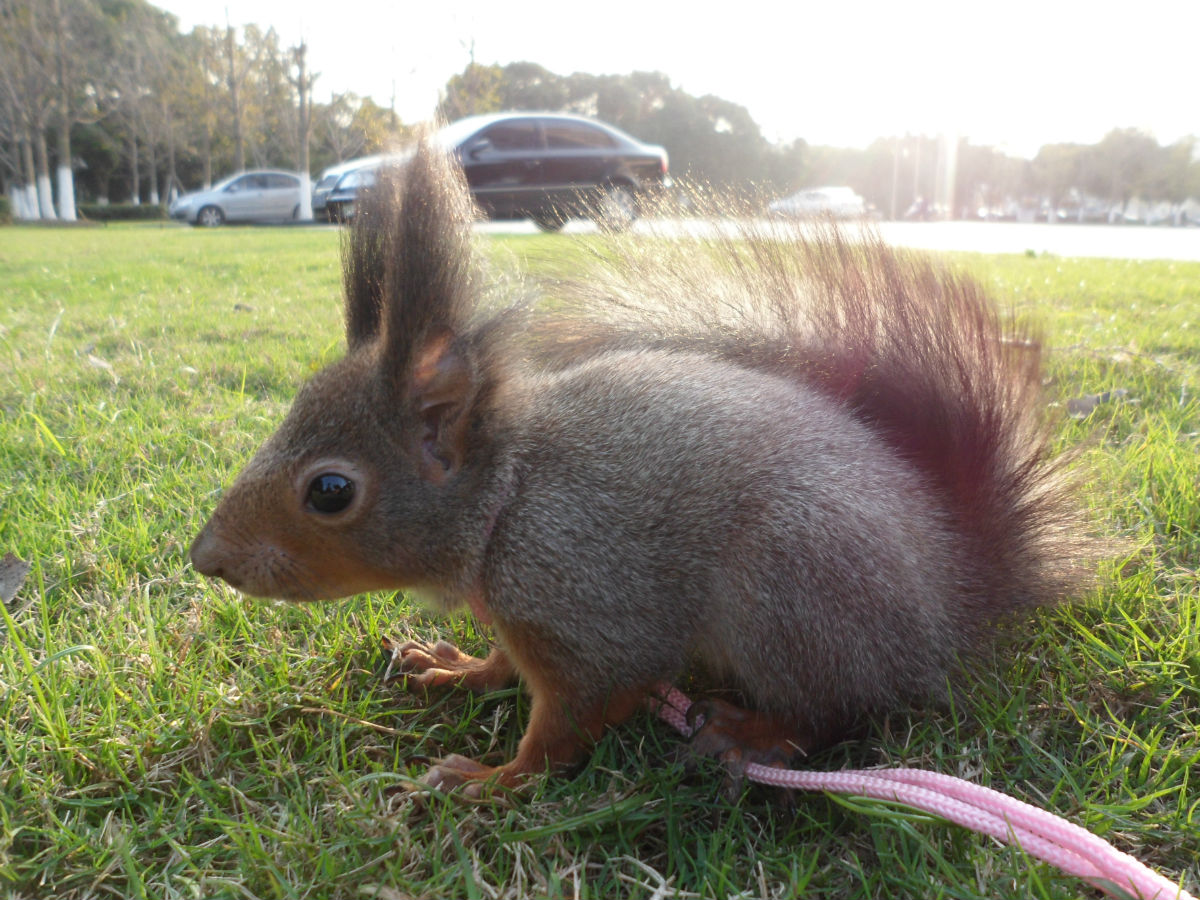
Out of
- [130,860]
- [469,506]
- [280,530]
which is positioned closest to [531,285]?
[469,506]

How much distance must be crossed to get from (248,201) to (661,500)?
22866 mm

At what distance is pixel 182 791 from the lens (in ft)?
4.25

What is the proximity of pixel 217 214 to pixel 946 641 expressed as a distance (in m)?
23.0

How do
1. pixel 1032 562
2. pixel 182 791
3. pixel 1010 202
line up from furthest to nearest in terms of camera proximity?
pixel 1010 202 → pixel 1032 562 → pixel 182 791

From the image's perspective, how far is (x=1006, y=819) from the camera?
109cm

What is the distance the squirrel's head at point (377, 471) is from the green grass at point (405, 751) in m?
0.25

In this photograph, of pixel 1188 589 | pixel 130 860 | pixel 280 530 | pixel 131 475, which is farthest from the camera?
pixel 131 475

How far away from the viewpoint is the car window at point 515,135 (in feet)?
35.7

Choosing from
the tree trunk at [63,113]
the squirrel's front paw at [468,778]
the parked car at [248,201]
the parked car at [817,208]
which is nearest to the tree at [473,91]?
the parked car at [248,201]

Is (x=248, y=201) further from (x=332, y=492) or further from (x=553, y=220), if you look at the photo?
(x=332, y=492)

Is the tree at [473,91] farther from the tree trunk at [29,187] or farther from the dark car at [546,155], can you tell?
the dark car at [546,155]

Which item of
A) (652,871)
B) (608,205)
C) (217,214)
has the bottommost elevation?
(652,871)

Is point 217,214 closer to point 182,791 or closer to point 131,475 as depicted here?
point 131,475

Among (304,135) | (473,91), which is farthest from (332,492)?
(473,91)
